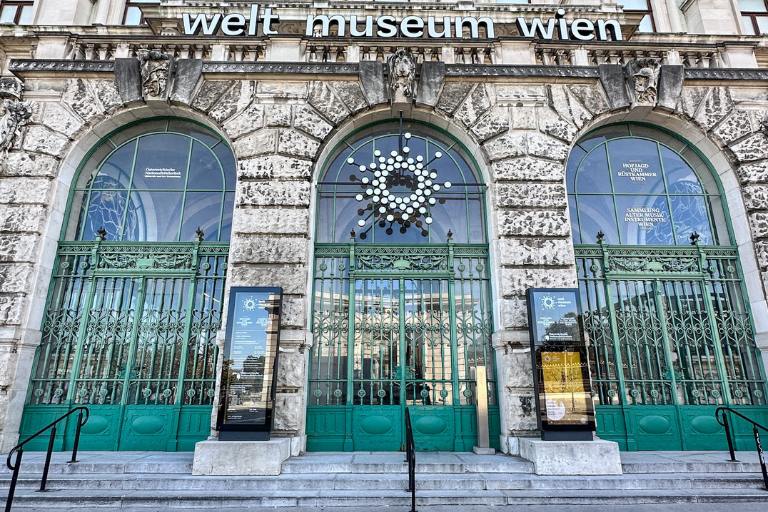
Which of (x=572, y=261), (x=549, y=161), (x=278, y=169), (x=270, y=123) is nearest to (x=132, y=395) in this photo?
(x=278, y=169)

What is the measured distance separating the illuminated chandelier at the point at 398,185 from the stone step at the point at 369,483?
16.0ft

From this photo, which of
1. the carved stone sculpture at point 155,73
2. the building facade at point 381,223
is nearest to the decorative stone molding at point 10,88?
the building facade at point 381,223

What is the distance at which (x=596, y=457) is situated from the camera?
688 centimetres

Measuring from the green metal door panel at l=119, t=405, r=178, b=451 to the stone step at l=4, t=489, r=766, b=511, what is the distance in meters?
2.18

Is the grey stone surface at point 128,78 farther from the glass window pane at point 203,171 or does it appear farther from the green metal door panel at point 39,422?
the green metal door panel at point 39,422

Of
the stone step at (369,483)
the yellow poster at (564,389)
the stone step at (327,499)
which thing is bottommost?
the stone step at (327,499)

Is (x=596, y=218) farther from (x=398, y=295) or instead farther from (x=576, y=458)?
(x=576, y=458)

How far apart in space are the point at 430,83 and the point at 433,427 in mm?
7190

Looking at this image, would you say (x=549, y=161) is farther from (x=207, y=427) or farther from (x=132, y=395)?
(x=132, y=395)

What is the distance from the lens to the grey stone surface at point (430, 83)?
9.74 metres

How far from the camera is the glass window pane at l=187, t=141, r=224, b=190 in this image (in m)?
9.83

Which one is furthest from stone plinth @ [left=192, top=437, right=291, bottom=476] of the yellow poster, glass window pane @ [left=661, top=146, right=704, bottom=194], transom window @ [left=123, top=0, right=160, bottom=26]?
Answer: transom window @ [left=123, top=0, right=160, bottom=26]

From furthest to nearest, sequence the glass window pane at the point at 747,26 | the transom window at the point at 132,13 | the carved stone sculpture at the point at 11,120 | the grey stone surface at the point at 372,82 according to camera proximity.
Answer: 1. the transom window at the point at 132,13
2. the glass window pane at the point at 747,26
3. the grey stone surface at the point at 372,82
4. the carved stone sculpture at the point at 11,120

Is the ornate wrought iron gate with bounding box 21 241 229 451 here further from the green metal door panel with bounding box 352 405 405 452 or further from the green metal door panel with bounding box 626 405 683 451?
the green metal door panel with bounding box 626 405 683 451
